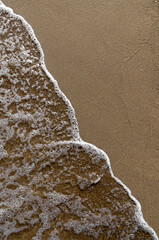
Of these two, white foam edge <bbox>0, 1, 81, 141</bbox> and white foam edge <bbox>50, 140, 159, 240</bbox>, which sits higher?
white foam edge <bbox>0, 1, 81, 141</bbox>

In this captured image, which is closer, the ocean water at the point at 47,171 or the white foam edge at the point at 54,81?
the ocean water at the point at 47,171

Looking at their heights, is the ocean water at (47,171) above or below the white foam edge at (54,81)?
below

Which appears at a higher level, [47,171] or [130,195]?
[130,195]

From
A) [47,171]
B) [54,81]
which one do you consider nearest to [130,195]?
[47,171]

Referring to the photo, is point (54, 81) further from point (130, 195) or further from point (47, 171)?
point (130, 195)

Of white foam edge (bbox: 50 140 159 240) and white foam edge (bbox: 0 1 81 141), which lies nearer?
white foam edge (bbox: 50 140 159 240)

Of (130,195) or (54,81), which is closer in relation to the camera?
(130,195)

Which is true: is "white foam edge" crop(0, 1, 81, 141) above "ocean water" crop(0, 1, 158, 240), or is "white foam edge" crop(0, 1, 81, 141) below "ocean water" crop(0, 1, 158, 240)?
above

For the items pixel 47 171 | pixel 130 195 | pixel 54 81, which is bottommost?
pixel 47 171
